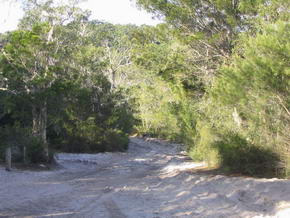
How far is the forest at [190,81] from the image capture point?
11.9 metres

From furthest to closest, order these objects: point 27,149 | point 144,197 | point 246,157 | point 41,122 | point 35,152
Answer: point 41,122
point 35,152
point 27,149
point 246,157
point 144,197

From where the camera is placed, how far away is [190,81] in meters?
18.9

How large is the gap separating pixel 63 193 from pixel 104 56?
27.7 meters

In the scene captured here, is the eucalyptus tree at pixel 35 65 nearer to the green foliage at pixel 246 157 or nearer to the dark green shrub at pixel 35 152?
the dark green shrub at pixel 35 152

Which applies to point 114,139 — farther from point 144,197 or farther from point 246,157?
point 144,197

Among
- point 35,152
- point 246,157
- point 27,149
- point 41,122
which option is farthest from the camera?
point 41,122

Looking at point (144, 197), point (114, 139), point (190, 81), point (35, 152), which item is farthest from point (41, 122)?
point (114, 139)

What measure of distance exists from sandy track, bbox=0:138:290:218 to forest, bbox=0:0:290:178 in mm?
1705

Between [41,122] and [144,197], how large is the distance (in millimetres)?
9881

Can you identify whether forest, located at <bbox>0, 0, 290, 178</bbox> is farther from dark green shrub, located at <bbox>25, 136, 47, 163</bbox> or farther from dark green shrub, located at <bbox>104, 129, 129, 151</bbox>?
dark green shrub, located at <bbox>104, 129, 129, 151</bbox>

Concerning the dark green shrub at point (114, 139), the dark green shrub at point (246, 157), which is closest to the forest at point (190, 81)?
the dark green shrub at point (246, 157)

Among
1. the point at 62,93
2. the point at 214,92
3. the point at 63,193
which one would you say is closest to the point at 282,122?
the point at 214,92

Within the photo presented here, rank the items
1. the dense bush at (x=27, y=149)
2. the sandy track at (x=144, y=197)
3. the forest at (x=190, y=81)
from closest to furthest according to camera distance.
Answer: the sandy track at (x=144, y=197) < the forest at (x=190, y=81) < the dense bush at (x=27, y=149)

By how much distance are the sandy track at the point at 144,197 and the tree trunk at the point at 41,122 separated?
11.8 feet
